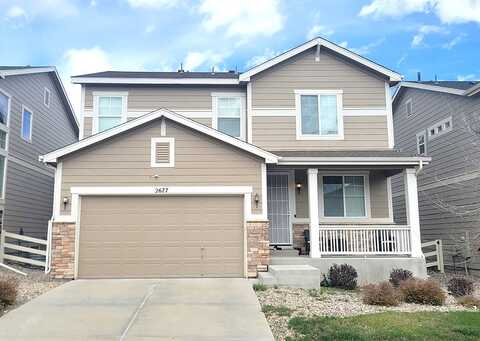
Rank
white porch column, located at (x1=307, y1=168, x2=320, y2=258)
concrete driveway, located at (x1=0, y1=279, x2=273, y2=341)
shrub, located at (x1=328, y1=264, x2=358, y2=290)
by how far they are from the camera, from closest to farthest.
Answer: concrete driveway, located at (x1=0, y1=279, x2=273, y2=341) → shrub, located at (x1=328, y1=264, x2=358, y2=290) → white porch column, located at (x1=307, y1=168, x2=320, y2=258)

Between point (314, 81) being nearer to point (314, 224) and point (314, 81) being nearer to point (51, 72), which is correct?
point (314, 224)

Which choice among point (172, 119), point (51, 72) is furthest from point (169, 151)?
point (51, 72)

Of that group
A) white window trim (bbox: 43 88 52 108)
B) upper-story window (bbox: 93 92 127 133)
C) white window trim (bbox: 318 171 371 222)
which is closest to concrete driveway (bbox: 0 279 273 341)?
white window trim (bbox: 318 171 371 222)

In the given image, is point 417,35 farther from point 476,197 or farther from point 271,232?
point 271,232

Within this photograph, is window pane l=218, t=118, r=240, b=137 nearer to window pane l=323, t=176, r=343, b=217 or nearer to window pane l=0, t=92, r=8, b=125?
window pane l=323, t=176, r=343, b=217

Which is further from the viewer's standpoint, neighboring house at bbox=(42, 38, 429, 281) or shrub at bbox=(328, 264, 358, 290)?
neighboring house at bbox=(42, 38, 429, 281)

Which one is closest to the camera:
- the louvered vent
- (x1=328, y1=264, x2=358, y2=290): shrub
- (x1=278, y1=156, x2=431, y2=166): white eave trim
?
(x1=328, y1=264, x2=358, y2=290): shrub

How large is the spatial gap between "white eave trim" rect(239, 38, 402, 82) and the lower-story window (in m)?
3.55

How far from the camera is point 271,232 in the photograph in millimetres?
13898

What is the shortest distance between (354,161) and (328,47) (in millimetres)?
4397

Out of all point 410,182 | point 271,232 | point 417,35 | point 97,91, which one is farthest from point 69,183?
point 417,35

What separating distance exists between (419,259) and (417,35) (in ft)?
45.9

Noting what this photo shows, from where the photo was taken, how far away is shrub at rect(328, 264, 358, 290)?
1125cm

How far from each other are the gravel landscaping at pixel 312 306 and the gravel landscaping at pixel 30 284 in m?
4.62
